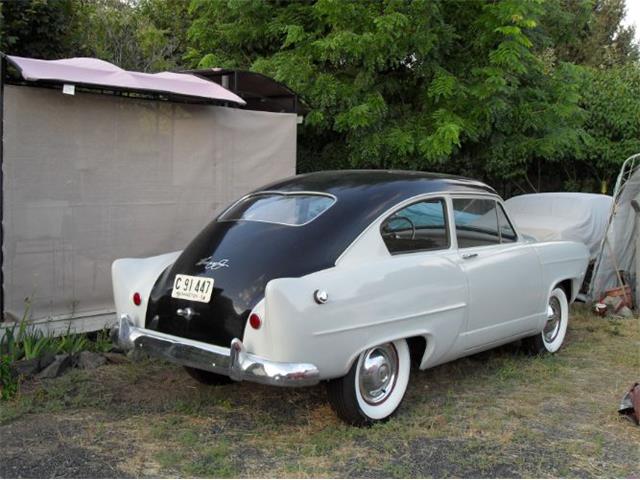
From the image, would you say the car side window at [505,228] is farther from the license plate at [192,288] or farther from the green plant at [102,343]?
the green plant at [102,343]

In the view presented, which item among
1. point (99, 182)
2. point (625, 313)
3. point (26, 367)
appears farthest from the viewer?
point (625, 313)

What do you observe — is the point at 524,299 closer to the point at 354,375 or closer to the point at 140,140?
the point at 354,375

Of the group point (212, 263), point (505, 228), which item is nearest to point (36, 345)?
point (212, 263)

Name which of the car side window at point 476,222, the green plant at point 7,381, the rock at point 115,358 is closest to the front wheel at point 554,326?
the car side window at point 476,222

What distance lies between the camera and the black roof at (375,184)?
15.5 ft

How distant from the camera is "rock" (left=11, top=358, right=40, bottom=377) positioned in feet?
16.6

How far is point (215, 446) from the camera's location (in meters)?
3.98

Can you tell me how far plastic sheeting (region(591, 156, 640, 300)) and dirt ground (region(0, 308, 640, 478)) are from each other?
2.99m

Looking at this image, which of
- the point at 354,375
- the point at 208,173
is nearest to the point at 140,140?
the point at 208,173

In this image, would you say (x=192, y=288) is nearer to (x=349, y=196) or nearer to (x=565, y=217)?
(x=349, y=196)

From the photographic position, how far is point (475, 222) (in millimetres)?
5387

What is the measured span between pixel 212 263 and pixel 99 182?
7.77 ft

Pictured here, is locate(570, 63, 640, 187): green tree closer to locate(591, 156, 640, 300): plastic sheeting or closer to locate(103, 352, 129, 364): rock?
locate(591, 156, 640, 300): plastic sheeting

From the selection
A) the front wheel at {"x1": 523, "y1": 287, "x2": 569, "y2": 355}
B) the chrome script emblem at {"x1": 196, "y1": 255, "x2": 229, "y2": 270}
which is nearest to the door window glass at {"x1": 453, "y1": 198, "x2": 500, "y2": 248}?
the front wheel at {"x1": 523, "y1": 287, "x2": 569, "y2": 355}
